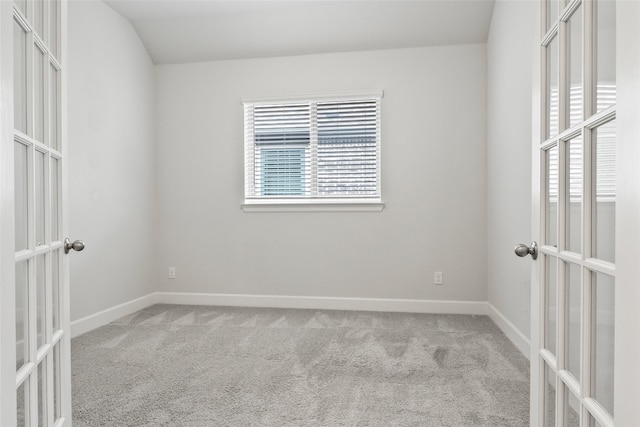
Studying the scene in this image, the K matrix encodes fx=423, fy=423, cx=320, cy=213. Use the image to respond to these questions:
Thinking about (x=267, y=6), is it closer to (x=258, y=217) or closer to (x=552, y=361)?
(x=258, y=217)

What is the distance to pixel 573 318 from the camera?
3.47ft

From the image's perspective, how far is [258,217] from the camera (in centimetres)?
398

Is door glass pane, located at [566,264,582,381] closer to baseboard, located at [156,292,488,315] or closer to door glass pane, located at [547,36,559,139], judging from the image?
door glass pane, located at [547,36,559,139]

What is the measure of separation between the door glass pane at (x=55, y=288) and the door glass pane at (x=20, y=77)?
0.45m

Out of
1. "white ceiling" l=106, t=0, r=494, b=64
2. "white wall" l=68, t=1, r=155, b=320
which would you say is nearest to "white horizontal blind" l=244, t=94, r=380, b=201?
"white ceiling" l=106, t=0, r=494, b=64

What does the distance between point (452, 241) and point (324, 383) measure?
1978 mm

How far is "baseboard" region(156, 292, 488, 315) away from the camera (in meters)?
3.68

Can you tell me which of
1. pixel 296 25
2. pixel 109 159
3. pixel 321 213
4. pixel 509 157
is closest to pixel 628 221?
pixel 509 157

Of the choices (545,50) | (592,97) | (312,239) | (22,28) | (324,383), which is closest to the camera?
(592,97)

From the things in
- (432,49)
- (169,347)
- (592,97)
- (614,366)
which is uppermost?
(432,49)

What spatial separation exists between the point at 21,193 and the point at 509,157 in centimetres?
282

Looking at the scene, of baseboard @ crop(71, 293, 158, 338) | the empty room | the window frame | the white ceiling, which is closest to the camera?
the empty room

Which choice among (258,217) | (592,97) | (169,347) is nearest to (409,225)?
(258,217)

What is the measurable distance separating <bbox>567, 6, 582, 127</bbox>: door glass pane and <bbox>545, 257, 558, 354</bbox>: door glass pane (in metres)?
0.41
